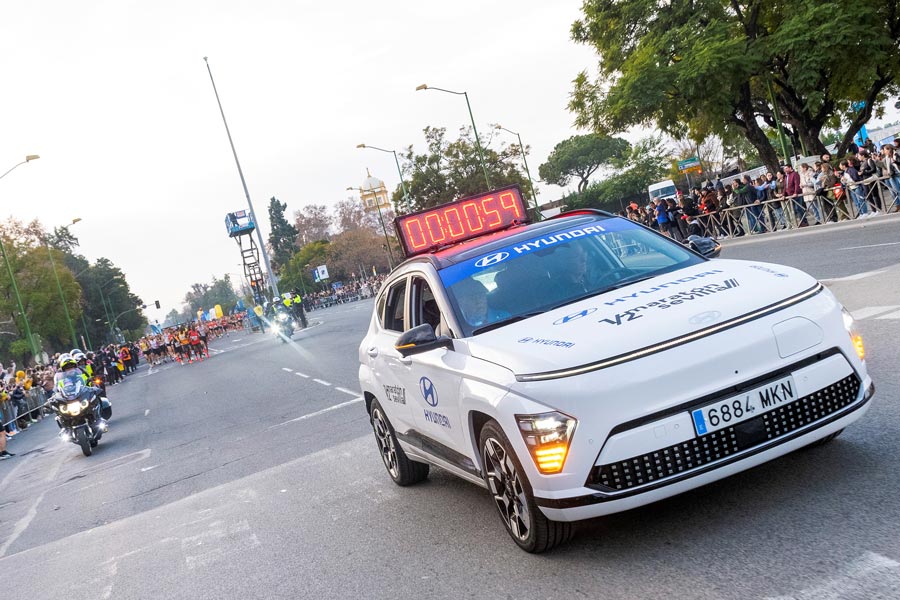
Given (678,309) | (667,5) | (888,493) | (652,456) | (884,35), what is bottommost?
(888,493)

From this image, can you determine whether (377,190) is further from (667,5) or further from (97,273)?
(667,5)

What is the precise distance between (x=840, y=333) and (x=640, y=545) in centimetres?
140

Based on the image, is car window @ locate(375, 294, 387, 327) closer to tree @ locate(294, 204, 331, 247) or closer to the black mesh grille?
the black mesh grille

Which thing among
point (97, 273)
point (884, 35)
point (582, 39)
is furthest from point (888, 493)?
point (97, 273)

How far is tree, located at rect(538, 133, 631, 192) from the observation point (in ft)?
413

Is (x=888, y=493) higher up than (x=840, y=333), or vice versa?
(x=840, y=333)

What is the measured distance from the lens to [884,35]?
30297 millimetres

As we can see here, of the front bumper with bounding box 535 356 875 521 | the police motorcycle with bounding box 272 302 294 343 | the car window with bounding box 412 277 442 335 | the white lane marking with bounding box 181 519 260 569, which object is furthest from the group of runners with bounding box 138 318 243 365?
the front bumper with bounding box 535 356 875 521

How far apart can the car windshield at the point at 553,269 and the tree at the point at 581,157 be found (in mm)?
118309

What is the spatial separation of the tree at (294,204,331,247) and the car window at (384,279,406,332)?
15595 centimetres

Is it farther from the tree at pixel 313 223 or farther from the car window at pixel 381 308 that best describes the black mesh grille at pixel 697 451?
the tree at pixel 313 223

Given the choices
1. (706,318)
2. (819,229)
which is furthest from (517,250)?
(819,229)

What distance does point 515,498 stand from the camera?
479 cm

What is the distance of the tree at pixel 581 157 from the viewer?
125750 millimetres
